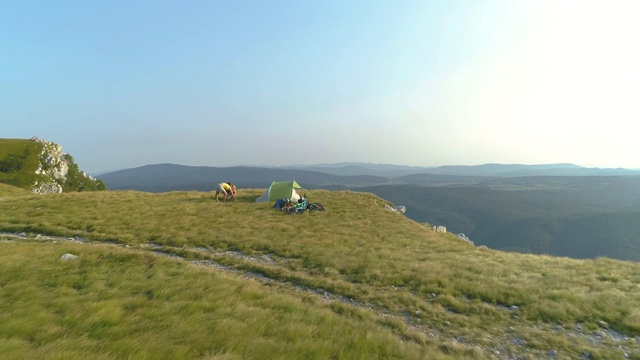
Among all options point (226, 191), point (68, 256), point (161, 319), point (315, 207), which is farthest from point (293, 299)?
point (226, 191)

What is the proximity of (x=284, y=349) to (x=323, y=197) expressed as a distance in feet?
111

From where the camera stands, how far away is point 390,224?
29.6 metres

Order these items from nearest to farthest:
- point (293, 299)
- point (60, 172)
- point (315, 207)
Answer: point (293, 299)
point (315, 207)
point (60, 172)

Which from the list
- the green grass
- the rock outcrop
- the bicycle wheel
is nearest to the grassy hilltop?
the green grass

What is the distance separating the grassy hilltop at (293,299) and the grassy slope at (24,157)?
89.2 meters

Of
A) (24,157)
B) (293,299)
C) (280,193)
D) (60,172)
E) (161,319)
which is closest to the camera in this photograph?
(161,319)

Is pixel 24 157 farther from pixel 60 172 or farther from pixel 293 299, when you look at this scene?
pixel 293 299

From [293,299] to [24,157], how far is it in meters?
130

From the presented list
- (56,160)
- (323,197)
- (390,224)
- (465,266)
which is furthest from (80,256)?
(56,160)

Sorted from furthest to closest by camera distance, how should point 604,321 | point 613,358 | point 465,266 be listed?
point 465,266
point 604,321
point 613,358

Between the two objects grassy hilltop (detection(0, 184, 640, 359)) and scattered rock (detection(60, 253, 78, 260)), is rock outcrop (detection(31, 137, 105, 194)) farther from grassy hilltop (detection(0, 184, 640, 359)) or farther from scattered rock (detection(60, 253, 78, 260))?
scattered rock (detection(60, 253, 78, 260))

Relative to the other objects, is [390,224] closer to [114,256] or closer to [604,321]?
[604,321]

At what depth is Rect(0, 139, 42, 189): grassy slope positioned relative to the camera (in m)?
89.9

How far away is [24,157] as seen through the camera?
337 ft
